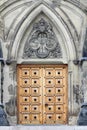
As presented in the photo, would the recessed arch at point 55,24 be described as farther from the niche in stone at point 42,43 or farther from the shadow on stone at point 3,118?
the shadow on stone at point 3,118

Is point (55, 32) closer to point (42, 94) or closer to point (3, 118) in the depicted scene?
point (42, 94)

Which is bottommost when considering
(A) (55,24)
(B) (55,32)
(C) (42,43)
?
(C) (42,43)

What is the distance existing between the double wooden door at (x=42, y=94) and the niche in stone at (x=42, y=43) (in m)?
0.40

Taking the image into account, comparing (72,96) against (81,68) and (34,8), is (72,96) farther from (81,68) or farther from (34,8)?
(34,8)

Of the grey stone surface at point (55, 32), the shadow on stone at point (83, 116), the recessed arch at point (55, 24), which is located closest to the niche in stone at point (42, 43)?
the grey stone surface at point (55, 32)

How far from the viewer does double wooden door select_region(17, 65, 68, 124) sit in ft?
49.8

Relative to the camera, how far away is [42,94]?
49.9 feet

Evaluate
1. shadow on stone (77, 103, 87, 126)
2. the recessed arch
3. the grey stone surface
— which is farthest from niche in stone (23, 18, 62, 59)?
shadow on stone (77, 103, 87, 126)

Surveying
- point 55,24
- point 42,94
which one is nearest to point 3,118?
point 42,94

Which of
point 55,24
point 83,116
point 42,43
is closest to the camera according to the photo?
point 83,116

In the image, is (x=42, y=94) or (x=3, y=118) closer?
(x=3, y=118)

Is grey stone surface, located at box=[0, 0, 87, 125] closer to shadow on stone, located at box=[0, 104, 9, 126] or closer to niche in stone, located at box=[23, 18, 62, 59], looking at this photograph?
niche in stone, located at box=[23, 18, 62, 59]

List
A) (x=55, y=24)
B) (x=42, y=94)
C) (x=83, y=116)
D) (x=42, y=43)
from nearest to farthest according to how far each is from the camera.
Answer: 1. (x=83, y=116)
2. (x=55, y=24)
3. (x=42, y=94)
4. (x=42, y=43)

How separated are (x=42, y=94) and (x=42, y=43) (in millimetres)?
1690
